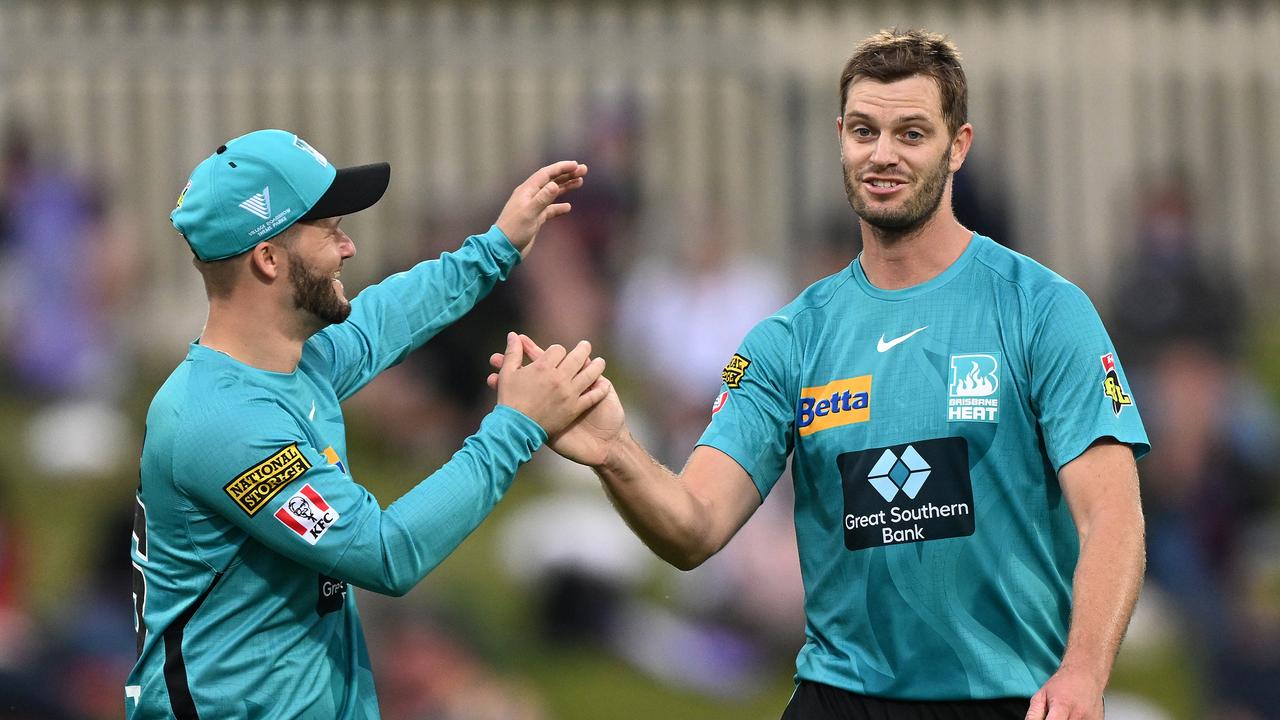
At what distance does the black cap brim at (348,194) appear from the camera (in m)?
4.52

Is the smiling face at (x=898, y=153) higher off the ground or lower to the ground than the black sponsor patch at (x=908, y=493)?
higher

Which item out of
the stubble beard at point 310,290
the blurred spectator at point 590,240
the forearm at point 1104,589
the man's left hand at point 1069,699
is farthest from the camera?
the blurred spectator at point 590,240

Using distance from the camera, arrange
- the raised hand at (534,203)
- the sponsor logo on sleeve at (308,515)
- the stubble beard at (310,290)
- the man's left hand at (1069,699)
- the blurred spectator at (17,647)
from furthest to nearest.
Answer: the blurred spectator at (17,647) → the raised hand at (534,203) → the stubble beard at (310,290) → the sponsor logo on sleeve at (308,515) → the man's left hand at (1069,699)

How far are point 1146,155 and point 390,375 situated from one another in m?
5.94

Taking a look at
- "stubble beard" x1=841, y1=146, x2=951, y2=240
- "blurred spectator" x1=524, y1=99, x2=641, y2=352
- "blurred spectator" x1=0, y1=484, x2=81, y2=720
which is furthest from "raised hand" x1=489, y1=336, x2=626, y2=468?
"blurred spectator" x1=524, y1=99, x2=641, y2=352

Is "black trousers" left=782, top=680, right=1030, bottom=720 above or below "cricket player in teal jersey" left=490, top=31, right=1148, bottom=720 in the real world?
below

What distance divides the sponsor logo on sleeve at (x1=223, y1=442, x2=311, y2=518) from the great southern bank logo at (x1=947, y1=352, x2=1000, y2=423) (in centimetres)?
167

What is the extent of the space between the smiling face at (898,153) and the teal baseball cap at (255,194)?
4.42 ft

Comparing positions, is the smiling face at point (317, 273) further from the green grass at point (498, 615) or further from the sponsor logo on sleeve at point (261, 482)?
the green grass at point (498, 615)

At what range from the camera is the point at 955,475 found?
441 cm

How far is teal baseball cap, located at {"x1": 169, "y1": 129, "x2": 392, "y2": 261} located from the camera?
437cm

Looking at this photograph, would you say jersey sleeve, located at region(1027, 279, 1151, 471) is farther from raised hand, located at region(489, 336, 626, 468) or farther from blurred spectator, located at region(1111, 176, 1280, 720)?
blurred spectator, located at region(1111, 176, 1280, 720)

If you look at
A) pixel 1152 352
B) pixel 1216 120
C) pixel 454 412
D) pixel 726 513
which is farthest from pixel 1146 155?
pixel 726 513

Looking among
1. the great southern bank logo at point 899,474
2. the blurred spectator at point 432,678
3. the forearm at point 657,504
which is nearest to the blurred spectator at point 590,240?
the blurred spectator at point 432,678
